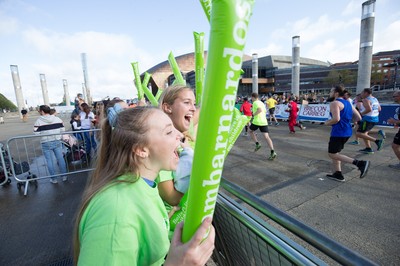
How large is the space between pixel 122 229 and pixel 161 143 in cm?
50

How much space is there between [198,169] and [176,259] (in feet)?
Answer: 1.14

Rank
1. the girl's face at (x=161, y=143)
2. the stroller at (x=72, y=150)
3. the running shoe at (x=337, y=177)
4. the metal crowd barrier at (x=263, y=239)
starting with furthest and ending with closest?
1. the stroller at (x=72, y=150)
2. the running shoe at (x=337, y=177)
3. the girl's face at (x=161, y=143)
4. the metal crowd barrier at (x=263, y=239)

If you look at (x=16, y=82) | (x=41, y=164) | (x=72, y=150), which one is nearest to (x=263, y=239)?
(x=72, y=150)

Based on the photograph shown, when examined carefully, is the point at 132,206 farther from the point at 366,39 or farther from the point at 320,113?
the point at 366,39

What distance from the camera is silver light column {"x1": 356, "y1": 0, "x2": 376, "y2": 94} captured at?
14.6 meters

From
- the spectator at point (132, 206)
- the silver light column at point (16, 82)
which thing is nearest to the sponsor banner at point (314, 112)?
the spectator at point (132, 206)

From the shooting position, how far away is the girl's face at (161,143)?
1.19 metres

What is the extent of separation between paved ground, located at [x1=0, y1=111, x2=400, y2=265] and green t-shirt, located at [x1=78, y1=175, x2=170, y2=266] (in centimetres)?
252

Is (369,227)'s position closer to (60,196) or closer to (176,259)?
(176,259)

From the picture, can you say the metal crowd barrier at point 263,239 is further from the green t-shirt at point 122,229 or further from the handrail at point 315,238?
the green t-shirt at point 122,229

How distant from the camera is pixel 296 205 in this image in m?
3.59

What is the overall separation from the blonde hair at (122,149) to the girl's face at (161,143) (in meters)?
0.03

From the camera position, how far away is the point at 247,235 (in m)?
1.40

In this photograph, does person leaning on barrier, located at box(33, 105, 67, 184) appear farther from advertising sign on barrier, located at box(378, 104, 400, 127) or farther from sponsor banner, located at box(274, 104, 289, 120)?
sponsor banner, located at box(274, 104, 289, 120)
